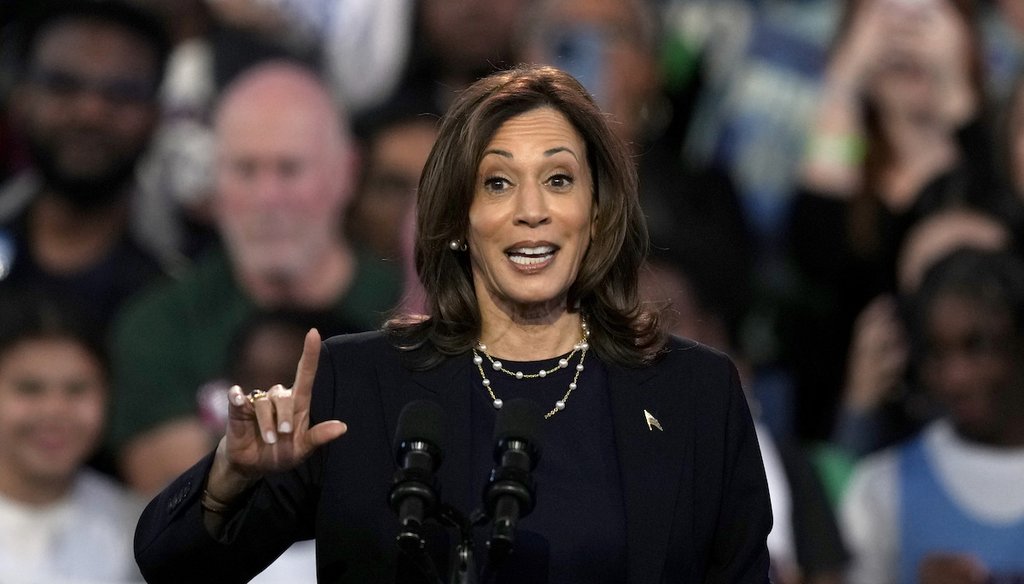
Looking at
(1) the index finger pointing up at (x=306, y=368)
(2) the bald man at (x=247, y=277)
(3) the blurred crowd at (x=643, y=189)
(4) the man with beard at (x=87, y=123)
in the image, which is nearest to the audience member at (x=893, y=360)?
(3) the blurred crowd at (x=643, y=189)

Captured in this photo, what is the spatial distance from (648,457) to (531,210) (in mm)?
419

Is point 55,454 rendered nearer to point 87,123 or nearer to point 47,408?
point 47,408

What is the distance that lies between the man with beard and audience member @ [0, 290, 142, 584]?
1.07 ft

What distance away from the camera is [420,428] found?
1987 mm

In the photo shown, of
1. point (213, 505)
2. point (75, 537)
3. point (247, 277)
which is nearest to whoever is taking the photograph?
point (213, 505)

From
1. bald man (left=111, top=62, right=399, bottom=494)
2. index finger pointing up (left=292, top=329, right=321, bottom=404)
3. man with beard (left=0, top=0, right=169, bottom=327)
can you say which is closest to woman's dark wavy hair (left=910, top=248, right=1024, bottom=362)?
bald man (left=111, top=62, right=399, bottom=494)

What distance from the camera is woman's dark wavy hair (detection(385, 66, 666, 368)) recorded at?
2441 mm

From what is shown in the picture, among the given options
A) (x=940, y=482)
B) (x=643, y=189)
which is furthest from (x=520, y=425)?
(x=940, y=482)

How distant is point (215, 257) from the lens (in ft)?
18.4

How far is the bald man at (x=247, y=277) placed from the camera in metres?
5.47

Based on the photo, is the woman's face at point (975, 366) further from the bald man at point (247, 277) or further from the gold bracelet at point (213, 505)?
the gold bracelet at point (213, 505)

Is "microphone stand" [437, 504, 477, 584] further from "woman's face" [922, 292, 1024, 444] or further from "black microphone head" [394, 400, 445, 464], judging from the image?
"woman's face" [922, 292, 1024, 444]

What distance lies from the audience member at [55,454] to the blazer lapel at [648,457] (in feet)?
10.9

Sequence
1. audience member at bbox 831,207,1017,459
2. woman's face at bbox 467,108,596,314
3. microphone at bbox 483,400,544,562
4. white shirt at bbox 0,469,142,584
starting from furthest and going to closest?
audience member at bbox 831,207,1017,459 < white shirt at bbox 0,469,142,584 < woman's face at bbox 467,108,596,314 < microphone at bbox 483,400,544,562
